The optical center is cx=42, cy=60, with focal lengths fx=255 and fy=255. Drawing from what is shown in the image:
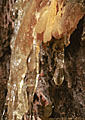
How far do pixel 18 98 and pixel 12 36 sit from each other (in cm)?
32

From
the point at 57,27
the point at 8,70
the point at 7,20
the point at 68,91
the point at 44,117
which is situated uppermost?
the point at 7,20

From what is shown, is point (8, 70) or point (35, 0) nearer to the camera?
point (35, 0)

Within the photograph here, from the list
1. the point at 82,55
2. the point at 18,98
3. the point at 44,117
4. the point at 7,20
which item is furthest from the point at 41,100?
the point at 7,20

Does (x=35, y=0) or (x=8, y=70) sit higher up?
(x=35, y=0)

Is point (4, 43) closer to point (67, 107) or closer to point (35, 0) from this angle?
point (35, 0)

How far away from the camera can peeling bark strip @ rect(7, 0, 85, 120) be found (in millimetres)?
1093

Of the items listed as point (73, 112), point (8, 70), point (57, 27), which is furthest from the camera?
point (8, 70)

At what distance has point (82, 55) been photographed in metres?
1.19

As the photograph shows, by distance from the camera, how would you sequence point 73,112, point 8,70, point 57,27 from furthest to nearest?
point 8,70, point 73,112, point 57,27

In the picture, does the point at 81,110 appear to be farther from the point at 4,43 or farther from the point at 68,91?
the point at 4,43

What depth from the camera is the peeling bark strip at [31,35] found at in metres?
1.09

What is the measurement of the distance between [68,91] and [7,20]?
1.61 feet

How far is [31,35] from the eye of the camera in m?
1.14

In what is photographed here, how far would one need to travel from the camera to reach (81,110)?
3.85 ft
